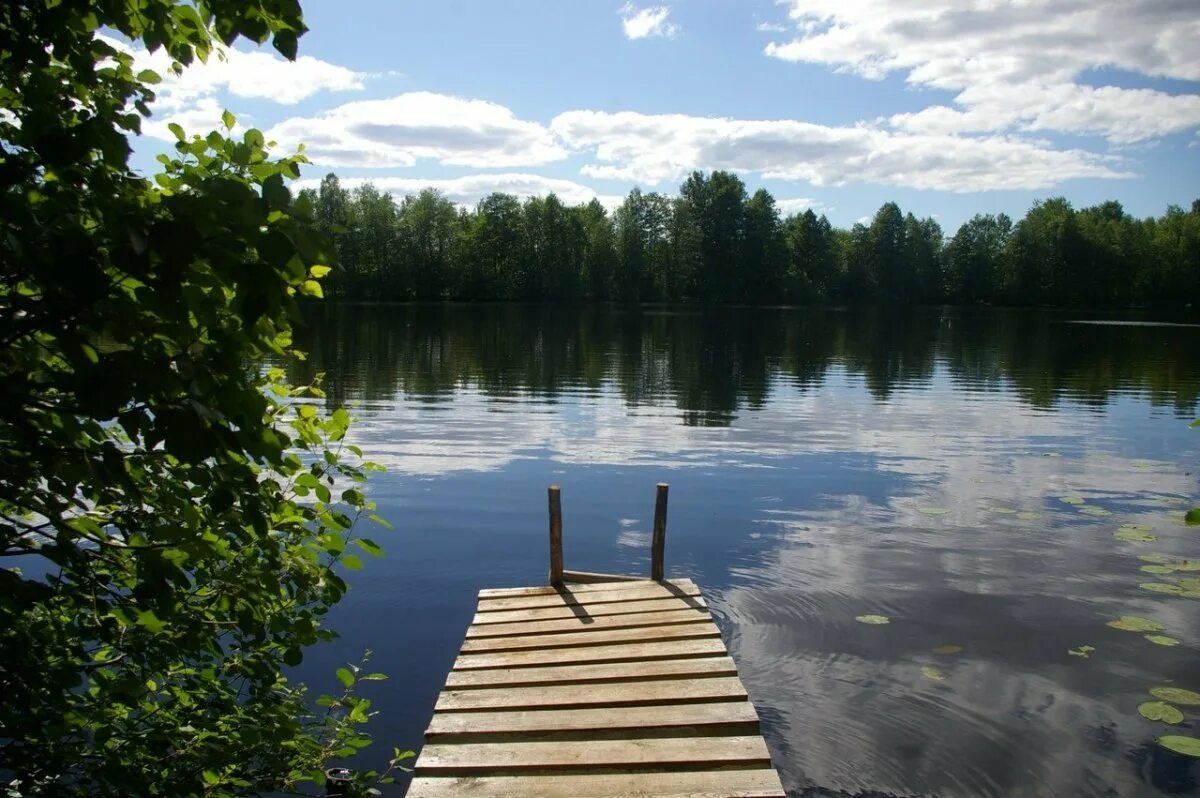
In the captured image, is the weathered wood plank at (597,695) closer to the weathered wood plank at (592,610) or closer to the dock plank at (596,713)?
the dock plank at (596,713)

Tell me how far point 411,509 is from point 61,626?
493 inches

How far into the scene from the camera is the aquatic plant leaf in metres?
13.5

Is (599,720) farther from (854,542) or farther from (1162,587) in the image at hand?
(1162,587)

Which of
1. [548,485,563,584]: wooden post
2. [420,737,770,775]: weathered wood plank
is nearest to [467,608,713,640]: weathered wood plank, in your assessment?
[548,485,563,584]: wooden post

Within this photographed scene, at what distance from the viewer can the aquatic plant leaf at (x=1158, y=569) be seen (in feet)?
44.2

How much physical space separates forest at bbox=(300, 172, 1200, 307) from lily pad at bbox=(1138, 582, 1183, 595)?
348 feet

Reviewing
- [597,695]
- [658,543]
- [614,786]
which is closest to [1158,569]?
[658,543]

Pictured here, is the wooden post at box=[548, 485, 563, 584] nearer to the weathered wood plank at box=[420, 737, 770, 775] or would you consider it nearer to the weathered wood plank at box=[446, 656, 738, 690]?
the weathered wood plank at box=[446, 656, 738, 690]

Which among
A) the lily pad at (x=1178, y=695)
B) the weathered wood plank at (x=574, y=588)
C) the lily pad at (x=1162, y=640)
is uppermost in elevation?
the weathered wood plank at (x=574, y=588)

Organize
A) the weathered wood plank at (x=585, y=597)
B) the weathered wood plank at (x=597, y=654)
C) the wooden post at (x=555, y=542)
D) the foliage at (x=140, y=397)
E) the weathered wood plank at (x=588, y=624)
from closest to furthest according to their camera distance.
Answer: the foliage at (x=140, y=397), the weathered wood plank at (x=597, y=654), the weathered wood plank at (x=588, y=624), the weathered wood plank at (x=585, y=597), the wooden post at (x=555, y=542)

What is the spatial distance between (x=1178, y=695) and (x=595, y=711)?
22.2ft

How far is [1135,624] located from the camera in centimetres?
1138

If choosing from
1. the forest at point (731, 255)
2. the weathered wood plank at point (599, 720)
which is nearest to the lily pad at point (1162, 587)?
the weathered wood plank at point (599, 720)

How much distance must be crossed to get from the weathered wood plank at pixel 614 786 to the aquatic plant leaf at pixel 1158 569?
1066cm
